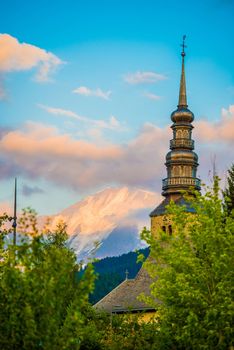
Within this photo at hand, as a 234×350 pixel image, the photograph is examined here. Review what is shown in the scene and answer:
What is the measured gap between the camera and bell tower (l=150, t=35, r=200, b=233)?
82188 mm

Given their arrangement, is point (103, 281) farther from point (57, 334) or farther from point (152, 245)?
point (57, 334)

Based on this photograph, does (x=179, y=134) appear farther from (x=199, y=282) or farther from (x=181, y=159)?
(x=199, y=282)

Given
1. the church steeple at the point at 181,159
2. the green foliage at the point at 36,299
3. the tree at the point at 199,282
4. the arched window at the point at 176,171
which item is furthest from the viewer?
the arched window at the point at 176,171

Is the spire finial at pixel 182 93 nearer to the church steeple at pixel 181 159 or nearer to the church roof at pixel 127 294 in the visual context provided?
the church steeple at pixel 181 159

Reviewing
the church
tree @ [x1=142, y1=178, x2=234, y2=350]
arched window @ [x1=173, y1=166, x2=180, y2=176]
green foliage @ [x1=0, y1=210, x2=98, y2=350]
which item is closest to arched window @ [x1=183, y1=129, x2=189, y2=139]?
the church

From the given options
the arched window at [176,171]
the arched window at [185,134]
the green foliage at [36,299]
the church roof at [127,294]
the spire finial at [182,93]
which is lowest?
the green foliage at [36,299]

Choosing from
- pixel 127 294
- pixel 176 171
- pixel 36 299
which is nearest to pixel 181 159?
pixel 176 171

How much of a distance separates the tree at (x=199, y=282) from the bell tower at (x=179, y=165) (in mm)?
45517

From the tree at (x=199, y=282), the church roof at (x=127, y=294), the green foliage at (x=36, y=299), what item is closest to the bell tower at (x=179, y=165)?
the church roof at (x=127, y=294)

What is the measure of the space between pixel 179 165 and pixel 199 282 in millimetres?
51370

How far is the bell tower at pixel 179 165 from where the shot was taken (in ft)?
270

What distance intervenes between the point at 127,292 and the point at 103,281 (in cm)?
8542

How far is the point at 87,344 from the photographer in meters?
41.6

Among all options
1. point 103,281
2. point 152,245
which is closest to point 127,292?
point 152,245
